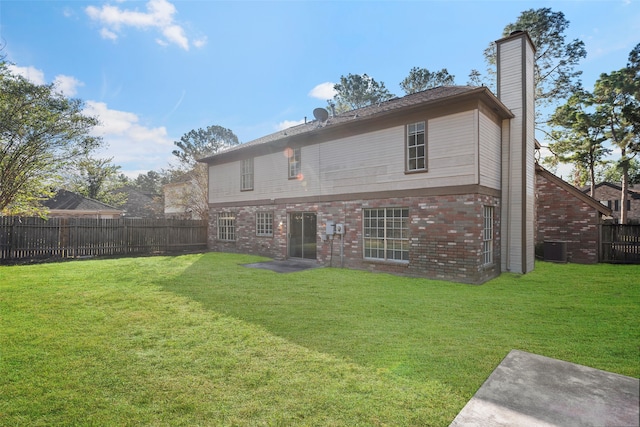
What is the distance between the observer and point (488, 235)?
976cm

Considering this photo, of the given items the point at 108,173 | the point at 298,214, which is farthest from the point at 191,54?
the point at 108,173

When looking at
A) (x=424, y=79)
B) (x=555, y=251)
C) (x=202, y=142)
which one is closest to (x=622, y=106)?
(x=555, y=251)

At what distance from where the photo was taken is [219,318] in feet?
18.0

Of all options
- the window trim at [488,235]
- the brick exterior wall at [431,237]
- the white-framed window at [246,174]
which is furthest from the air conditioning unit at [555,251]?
the white-framed window at [246,174]

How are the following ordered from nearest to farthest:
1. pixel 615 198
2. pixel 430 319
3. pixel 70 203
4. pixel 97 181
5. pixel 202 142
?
1. pixel 430 319
2. pixel 70 203
3. pixel 97 181
4. pixel 615 198
5. pixel 202 142

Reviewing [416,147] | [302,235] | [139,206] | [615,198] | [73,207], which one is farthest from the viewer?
[139,206]

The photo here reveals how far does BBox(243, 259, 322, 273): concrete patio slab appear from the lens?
436 inches

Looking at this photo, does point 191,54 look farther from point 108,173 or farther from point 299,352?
point 108,173

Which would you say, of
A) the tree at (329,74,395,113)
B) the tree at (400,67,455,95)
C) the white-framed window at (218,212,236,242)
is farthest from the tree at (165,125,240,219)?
the tree at (400,67,455,95)

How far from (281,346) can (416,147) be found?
25.7ft

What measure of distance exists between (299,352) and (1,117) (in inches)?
668

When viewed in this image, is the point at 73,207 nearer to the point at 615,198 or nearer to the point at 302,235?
the point at 302,235

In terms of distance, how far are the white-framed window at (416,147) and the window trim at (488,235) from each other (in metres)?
2.33

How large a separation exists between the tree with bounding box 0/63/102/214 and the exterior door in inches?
441
